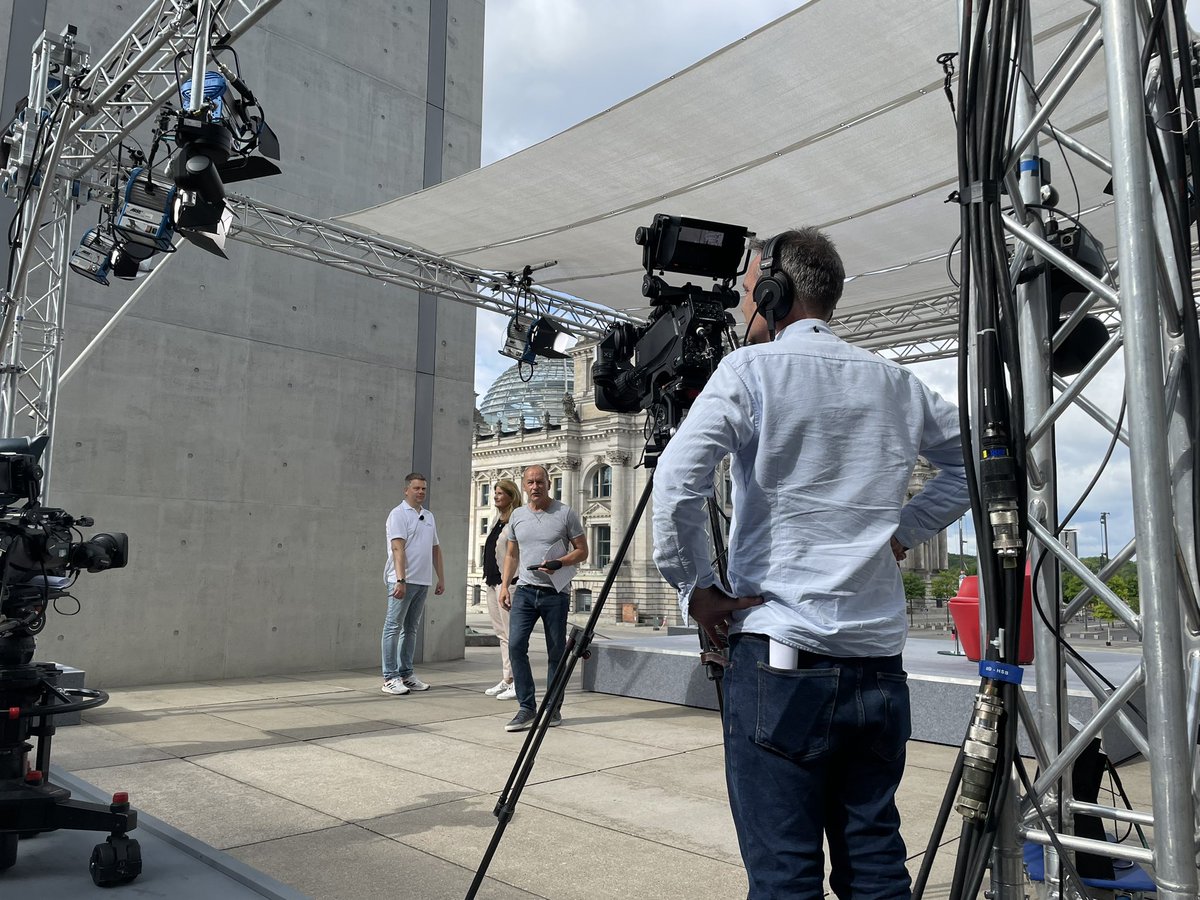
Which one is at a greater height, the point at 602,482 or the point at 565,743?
the point at 602,482

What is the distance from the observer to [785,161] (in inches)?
270

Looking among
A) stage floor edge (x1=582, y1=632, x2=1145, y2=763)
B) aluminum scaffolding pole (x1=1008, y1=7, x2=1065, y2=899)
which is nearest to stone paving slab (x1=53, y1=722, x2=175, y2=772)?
stage floor edge (x1=582, y1=632, x2=1145, y2=763)

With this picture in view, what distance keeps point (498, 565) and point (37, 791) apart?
5139mm

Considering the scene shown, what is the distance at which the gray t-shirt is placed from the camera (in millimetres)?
6582

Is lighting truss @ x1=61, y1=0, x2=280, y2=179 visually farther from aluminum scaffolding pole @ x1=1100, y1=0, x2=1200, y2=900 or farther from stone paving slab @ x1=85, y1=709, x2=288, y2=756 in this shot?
aluminum scaffolding pole @ x1=1100, y1=0, x2=1200, y2=900

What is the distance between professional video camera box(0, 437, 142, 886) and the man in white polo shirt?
4598mm

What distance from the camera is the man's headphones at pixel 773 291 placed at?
198 centimetres

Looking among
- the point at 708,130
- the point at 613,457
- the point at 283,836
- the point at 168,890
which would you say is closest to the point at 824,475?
the point at 168,890

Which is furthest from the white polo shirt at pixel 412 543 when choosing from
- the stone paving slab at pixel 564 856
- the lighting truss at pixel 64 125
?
the stone paving slab at pixel 564 856

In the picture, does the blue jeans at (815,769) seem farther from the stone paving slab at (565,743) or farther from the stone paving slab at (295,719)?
the stone paving slab at (295,719)

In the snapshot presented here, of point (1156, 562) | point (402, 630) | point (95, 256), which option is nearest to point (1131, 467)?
point (1156, 562)

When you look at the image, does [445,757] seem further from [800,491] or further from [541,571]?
[800,491]

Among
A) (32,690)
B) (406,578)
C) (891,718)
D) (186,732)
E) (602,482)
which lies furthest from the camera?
(602,482)

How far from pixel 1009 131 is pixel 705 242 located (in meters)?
0.94
